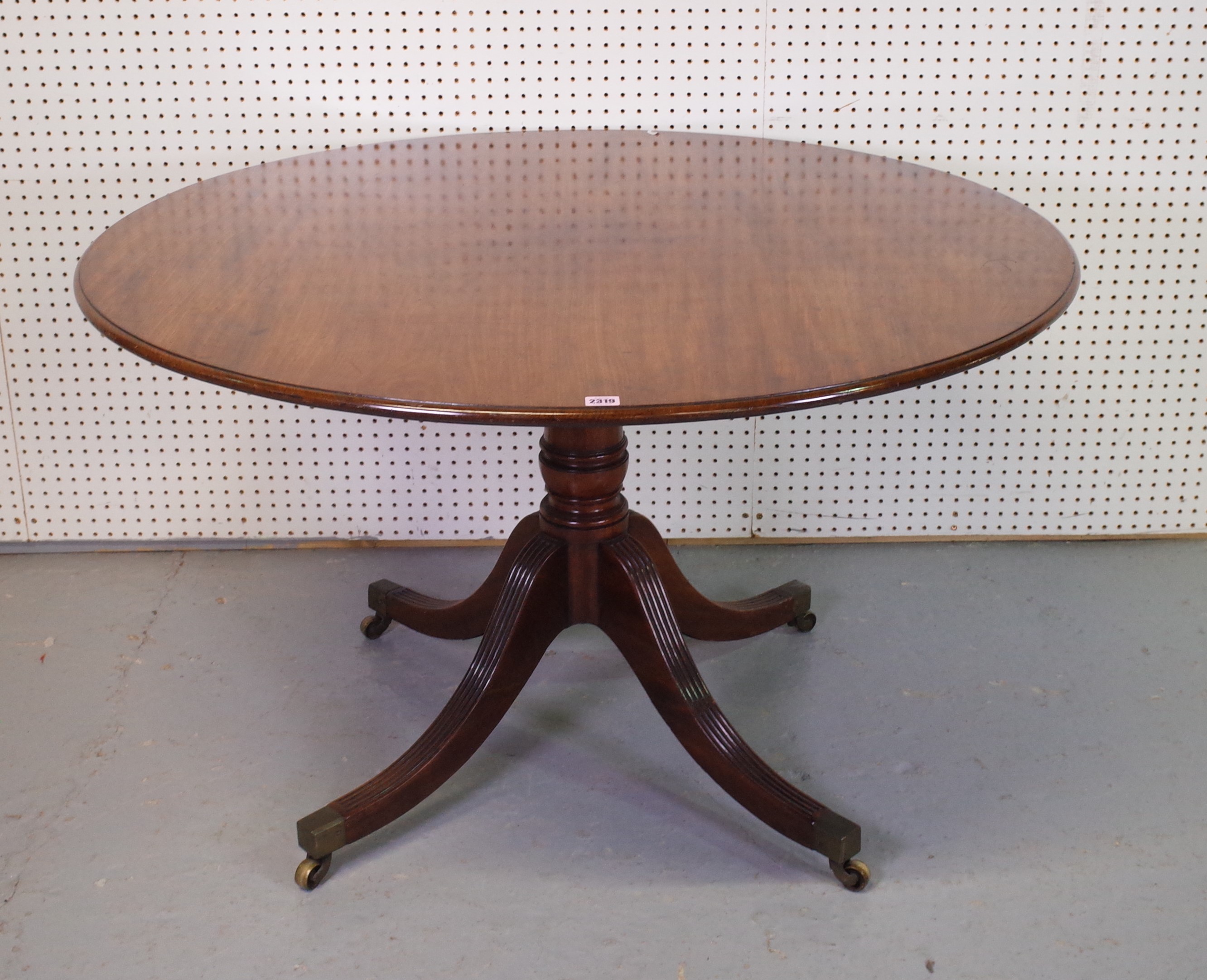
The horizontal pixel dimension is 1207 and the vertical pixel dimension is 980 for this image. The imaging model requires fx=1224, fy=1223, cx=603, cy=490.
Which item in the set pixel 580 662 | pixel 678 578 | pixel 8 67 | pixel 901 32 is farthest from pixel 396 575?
pixel 901 32

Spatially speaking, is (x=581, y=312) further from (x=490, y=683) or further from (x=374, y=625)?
(x=374, y=625)

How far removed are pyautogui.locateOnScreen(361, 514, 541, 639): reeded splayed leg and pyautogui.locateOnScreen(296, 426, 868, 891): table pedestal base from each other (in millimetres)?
226

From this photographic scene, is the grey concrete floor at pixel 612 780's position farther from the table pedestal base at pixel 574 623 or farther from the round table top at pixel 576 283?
the round table top at pixel 576 283

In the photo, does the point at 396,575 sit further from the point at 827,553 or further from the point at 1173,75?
the point at 1173,75

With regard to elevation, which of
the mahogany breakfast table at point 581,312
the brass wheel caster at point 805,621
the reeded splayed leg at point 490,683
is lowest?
→ the brass wheel caster at point 805,621

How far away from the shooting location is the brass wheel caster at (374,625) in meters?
2.47

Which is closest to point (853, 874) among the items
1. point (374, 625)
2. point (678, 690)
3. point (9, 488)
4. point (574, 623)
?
point (678, 690)

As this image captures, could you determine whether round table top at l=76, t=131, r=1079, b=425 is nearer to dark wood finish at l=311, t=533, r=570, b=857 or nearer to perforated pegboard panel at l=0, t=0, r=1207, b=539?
perforated pegboard panel at l=0, t=0, r=1207, b=539

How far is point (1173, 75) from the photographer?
253 cm

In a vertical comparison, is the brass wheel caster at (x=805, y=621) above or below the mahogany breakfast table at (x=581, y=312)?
below

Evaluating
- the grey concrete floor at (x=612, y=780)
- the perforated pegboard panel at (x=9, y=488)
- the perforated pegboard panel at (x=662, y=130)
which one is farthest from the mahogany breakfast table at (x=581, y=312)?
the perforated pegboard panel at (x=9, y=488)

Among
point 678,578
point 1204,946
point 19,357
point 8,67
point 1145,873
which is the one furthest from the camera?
point 19,357

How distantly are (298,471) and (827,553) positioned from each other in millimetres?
1231

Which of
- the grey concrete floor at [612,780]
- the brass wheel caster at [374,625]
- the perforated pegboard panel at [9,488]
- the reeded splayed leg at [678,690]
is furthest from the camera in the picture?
the perforated pegboard panel at [9,488]
